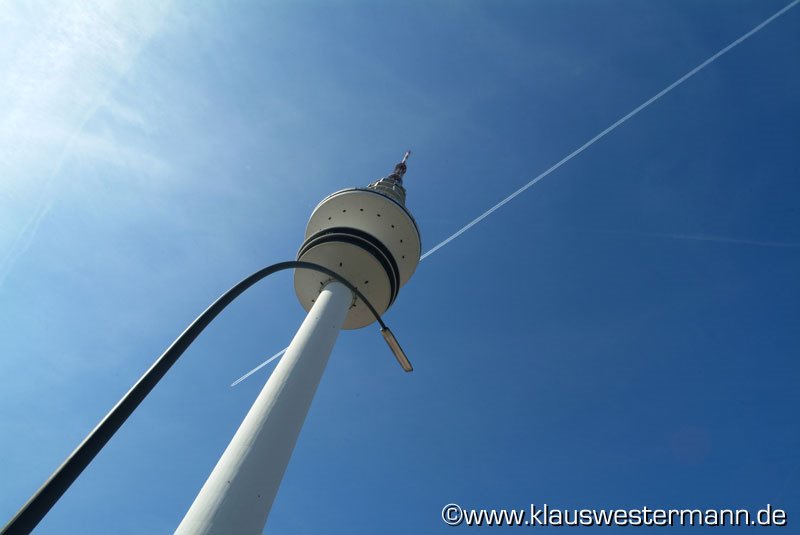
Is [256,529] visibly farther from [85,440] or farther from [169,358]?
[85,440]

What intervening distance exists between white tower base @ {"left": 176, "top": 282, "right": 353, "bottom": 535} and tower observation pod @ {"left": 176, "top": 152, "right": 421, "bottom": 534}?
0.07 feet

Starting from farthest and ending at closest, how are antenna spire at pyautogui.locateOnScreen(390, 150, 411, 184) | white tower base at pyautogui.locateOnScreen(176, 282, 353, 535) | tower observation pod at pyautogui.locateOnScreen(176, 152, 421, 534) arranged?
1. antenna spire at pyautogui.locateOnScreen(390, 150, 411, 184)
2. tower observation pod at pyautogui.locateOnScreen(176, 152, 421, 534)
3. white tower base at pyautogui.locateOnScreen(176, 282, 353, 535)

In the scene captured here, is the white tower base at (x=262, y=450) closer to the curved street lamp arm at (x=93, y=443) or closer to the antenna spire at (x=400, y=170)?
the curved street lamp arm at (x=93, y=443)

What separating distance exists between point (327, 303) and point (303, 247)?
530 cm

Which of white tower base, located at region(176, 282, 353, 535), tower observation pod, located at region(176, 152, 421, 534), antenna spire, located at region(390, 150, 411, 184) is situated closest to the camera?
white tower base, located at region(176, 282, 353, 535)

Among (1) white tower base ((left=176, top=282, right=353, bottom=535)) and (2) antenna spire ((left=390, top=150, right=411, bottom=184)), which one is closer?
(1) white tower base ((left=176, top=282, right=353, bottom=535))

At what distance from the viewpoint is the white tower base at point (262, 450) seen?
966 cm

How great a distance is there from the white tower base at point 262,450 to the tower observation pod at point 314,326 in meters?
0.02

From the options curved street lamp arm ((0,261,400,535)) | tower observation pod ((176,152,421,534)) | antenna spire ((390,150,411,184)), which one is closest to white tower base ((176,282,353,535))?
tower observation pod ((176,152,421,534))

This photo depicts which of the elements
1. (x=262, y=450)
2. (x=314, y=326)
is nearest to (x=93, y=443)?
(x=262, y=450)

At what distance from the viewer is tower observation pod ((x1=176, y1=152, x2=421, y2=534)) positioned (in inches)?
397

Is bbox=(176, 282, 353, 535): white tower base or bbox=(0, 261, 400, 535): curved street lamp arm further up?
bbox=(176, 282, 353, 535): white tower base

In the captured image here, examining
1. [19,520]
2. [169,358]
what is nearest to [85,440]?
[19,520]

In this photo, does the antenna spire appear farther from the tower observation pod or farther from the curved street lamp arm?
the curved street lamp arm
